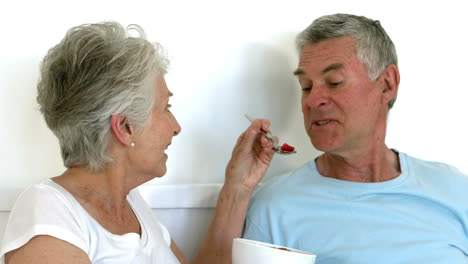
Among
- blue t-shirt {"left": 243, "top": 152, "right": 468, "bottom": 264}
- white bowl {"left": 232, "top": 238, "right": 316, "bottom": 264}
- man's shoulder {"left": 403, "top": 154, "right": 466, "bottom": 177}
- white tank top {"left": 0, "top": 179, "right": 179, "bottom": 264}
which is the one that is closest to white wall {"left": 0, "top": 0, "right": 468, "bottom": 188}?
man's shoulder {"left": 403, "top": 154, "right": 466, "bottom": 177}

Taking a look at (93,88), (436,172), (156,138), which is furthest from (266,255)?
(436,172)

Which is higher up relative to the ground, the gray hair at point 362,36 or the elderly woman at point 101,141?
the gray hair at point 362,36

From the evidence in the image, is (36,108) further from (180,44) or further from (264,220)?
(264,220)

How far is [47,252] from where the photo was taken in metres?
0.98

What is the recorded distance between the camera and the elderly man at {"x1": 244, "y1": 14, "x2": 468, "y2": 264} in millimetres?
1354

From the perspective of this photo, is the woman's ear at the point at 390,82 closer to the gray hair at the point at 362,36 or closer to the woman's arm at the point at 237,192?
the gray hair at the point at 362,36

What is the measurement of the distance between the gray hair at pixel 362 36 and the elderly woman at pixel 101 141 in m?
0.44

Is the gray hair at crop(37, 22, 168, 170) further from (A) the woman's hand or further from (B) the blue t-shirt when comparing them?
(B) the blue t-shirt

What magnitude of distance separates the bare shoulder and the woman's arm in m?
0.48

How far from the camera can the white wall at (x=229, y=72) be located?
1.59 metres

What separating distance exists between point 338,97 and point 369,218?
31 centimetres

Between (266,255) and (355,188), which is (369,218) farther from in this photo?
(266,255)

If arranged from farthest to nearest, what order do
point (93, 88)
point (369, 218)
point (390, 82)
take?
point (390, 82)
point (369, 218)
point (93, 88)

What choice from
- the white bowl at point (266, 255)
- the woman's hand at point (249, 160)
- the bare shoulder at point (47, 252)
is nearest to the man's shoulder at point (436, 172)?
the woman's hand at point (249, 160)
